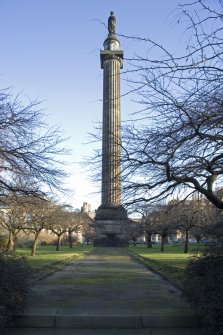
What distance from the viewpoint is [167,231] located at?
210 ft

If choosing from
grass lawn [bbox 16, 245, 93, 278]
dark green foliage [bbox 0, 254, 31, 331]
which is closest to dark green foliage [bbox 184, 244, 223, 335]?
dark green foliage [bbox 0, 254, 31, 331]

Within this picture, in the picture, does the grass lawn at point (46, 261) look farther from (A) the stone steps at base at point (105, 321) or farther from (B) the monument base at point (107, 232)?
(B) the monument base at point (107, 232)

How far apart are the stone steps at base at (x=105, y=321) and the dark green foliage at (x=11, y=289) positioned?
14.8 inches

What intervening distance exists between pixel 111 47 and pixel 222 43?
77991 millimetres

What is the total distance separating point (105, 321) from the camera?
347 inches

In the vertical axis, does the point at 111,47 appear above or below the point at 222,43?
above

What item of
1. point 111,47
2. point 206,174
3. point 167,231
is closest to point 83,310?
point 206,174

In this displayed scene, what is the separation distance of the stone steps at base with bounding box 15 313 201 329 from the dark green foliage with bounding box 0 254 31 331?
375 millimetres

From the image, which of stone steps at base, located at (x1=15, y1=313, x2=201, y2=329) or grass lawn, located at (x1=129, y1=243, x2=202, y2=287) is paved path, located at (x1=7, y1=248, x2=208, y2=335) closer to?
stone steps at base, located at (x1=15, y1=313, x2=201, y2=329)

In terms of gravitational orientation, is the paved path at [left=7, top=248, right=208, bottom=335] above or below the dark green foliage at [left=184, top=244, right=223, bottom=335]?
below

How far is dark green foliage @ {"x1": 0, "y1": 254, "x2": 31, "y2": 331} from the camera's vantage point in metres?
8.01

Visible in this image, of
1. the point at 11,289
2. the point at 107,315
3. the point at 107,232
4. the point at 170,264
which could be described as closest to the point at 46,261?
the point at 170,264

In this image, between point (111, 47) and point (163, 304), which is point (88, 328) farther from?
point (111, 47)

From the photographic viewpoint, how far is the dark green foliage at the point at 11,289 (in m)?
8.01
